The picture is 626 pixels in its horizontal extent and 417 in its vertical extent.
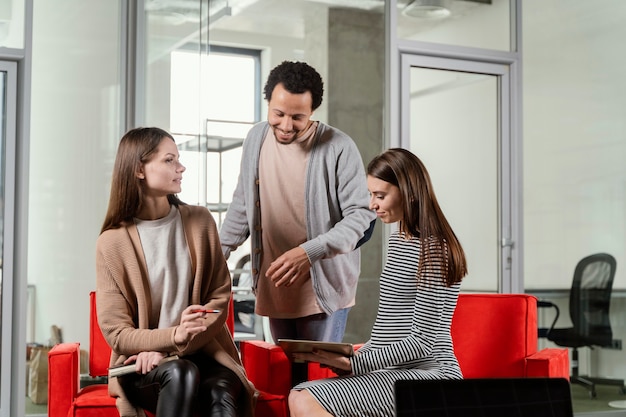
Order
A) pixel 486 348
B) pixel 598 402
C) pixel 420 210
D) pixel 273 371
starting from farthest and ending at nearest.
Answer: pixel 598 402 → pixel 486 348 → pixel 273 371 → pixel 420 210

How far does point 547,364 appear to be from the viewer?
2994 mm

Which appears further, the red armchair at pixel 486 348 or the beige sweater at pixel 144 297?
the red armchair at pixel 486 348

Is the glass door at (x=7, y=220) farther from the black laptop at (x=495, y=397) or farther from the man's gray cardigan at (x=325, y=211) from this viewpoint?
the black laptop at (x=495, y=397)

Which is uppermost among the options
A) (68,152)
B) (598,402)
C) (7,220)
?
(68,152)

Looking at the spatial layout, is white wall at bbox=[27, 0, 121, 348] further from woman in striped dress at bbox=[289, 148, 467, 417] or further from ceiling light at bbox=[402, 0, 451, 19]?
woman in striped dress at bbox=[289, 148, 467, 417]

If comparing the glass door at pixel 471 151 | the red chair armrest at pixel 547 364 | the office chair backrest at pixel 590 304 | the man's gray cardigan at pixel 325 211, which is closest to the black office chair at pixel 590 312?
the office chair backrest at pixel 590 304

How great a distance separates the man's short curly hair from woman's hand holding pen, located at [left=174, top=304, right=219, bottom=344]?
133cm

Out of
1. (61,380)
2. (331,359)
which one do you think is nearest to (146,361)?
(61,380)

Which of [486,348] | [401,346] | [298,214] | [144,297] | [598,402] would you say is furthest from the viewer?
[598,402]

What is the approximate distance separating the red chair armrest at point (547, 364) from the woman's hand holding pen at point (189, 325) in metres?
1.17

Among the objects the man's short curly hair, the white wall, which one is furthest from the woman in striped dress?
the white wall

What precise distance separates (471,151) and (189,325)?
9.88ft

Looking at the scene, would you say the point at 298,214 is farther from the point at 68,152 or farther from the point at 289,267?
the point at 68,152

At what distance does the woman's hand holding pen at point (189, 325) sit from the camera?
2.66m
